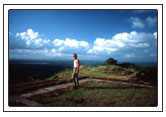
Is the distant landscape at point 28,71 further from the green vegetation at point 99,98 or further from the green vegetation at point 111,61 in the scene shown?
the green vegetation at point 99,98

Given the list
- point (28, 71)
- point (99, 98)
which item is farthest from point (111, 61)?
point (28, 71)

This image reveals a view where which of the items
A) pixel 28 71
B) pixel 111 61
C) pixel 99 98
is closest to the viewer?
pixel 99 98

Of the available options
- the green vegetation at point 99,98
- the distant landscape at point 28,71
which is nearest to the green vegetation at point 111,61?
the distant landscape at point 28,71

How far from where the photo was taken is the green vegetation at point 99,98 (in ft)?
16.2

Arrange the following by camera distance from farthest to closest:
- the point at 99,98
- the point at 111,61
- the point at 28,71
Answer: the point at 28,71
the point at 111,61
the point at 99,98

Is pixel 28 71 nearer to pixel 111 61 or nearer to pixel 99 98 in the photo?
pixel 111 61

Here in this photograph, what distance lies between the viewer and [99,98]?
521cm

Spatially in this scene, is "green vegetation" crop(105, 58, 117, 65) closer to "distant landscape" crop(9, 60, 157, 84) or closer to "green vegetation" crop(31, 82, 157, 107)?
"distant landscape" crop(9, 60, 157, 84)
